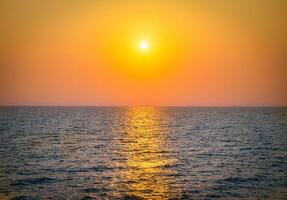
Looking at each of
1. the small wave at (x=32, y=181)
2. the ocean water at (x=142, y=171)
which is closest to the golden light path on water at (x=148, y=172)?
the ocean water at (x=142, y=171)

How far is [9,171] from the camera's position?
27.3 meters

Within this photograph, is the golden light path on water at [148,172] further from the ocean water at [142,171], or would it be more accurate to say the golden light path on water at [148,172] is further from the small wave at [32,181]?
the small wave at [32,181]

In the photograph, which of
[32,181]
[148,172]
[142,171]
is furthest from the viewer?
[142,171]

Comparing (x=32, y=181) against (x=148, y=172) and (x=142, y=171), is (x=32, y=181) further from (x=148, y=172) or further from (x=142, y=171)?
(x=148, y=172)

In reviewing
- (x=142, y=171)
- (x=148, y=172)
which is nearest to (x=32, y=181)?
(x=142, y=171)

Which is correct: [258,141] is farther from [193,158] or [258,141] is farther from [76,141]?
[76,141]

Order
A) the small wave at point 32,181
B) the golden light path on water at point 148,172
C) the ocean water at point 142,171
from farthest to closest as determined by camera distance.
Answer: the small wave at point 32,181
the golden light path on water at point 148,172
the ocean water at point 142,171

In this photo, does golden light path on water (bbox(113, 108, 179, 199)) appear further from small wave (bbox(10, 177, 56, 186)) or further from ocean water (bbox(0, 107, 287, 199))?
small wave (bbox(10, 177, 56, 186))

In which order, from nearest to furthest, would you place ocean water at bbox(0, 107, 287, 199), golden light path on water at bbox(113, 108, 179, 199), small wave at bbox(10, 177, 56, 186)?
ocean water at bbox(0, 107, 287, 199) < golden light path on water at bbox(113, 108, 179, 199) < small wave at bbox(10, 177, 56, 186)

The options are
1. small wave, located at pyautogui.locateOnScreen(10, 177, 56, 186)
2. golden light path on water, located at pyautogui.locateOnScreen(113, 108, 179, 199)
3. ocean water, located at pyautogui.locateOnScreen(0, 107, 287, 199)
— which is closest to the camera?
ocean water, located at pyautogui.locateOnScreen(0, 107, 287, 199)

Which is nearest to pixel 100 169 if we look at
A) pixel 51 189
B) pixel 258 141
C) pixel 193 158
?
pixel 51 189

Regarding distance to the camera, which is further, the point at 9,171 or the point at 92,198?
the point at 9,171

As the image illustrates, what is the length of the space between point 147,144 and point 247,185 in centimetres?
2291

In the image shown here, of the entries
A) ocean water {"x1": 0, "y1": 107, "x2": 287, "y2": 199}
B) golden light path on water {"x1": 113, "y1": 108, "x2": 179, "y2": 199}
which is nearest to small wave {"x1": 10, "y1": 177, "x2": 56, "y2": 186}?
ocean water {"x1": 0, "y1": 107, "x2": 287, "y2": 199}
